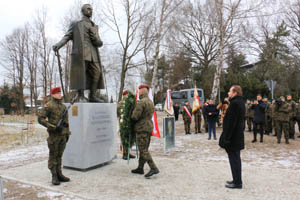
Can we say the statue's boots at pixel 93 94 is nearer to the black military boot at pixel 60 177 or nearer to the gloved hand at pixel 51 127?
the gloved hand at pixel 51 127

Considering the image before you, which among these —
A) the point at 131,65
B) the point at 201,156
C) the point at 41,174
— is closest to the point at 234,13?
the point at 131,65

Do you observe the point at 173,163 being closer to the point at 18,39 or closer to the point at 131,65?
the point at 131,65

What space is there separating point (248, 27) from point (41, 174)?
23890mm

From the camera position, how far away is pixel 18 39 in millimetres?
29688

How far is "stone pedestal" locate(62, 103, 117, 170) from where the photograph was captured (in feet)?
18.2

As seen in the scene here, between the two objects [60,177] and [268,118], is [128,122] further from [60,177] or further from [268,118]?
[268,118]

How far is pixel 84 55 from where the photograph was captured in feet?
19.7

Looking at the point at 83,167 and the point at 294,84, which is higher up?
the point at 294,84

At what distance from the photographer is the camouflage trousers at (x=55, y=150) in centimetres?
462

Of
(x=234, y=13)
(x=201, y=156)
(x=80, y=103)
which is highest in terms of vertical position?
(x=234, y=13)

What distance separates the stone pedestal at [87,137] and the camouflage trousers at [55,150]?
Answer: 785 mm

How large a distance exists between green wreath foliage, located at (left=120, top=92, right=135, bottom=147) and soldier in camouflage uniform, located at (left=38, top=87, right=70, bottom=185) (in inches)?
50.3

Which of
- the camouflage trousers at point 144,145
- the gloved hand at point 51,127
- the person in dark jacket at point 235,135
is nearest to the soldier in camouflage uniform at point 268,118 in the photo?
the person in dark jacket at point 235,135

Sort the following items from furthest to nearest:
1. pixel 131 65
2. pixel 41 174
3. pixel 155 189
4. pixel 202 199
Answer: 1. pixel 131 65
2. pixel 41 174
3. pixel 155 189
4. pixel 202 199
